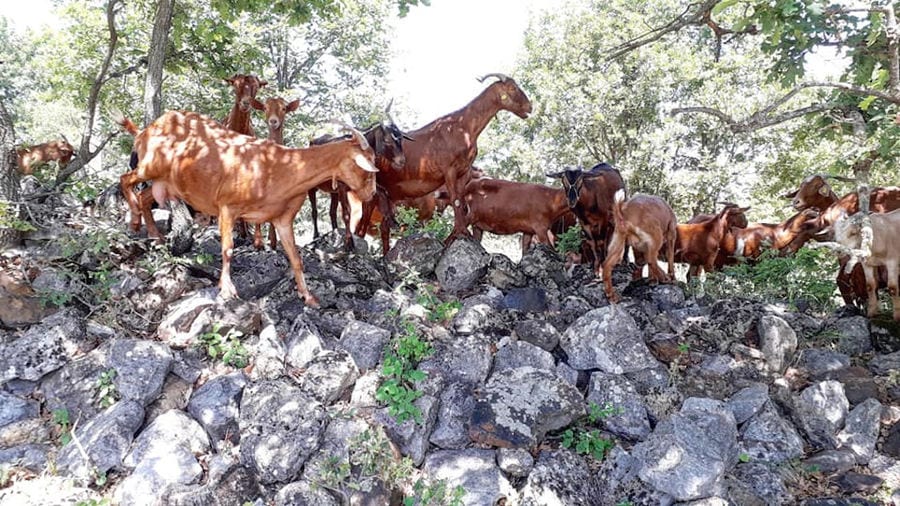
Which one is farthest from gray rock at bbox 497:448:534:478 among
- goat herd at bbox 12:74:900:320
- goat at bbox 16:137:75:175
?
goat at bbox 16:137:75:175

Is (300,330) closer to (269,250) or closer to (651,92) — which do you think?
(269,250)

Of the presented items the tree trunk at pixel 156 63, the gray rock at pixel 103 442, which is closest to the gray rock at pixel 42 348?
the gray rock at pixel 103 442

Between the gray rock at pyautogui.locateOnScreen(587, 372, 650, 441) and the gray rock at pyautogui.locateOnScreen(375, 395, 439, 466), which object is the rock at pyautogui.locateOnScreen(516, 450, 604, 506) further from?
the gray rock at pyautogui.locateOnScreen(375, 395, 439, 466)

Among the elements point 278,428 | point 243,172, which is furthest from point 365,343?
point 243,172

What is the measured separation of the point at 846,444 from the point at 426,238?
496cm

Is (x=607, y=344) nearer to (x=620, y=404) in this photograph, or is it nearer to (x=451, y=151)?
(x=620, y=404)

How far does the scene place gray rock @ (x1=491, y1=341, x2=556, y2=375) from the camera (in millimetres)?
5996

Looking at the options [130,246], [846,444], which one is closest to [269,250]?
[130,246]

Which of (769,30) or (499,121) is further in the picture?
(499,121)

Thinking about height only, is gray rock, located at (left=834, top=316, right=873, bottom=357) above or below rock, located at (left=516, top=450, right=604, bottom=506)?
above

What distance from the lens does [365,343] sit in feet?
19.3

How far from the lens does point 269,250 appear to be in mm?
7504

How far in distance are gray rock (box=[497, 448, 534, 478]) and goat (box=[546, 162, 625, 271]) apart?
11.7ft

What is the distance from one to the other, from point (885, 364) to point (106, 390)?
7939mm
